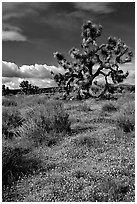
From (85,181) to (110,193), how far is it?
2.52 ft

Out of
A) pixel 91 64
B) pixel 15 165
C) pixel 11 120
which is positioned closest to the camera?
pixel 15 165

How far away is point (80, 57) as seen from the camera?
77.3ft

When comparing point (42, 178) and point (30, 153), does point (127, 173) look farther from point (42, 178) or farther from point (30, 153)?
point (30, 153)

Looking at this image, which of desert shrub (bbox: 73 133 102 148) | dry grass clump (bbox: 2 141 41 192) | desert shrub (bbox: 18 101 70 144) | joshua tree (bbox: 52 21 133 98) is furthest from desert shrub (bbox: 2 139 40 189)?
joshua tree (bbox: 52 21 133 98)

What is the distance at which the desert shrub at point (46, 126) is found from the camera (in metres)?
9.18

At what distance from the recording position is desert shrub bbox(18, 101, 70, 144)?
30.1 feet

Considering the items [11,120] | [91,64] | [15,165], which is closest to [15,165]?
[15,165]

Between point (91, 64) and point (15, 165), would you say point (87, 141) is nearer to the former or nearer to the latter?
point (15, 165)

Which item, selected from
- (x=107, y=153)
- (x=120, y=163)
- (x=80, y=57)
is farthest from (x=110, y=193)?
(x=80, y=57)

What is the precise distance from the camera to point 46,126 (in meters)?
9.80

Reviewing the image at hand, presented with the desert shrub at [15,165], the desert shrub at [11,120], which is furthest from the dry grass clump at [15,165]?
the desert shrub at [11,120]

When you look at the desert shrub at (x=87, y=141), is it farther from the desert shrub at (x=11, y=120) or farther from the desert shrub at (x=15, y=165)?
the desert shrub at (x=11, y=120)

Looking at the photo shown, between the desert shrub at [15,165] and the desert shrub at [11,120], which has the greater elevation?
the desert shrub at [11,120]

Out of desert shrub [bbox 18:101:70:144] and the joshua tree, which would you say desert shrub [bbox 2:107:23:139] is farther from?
the joshua tree
